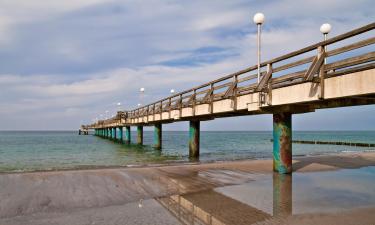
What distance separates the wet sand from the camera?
6.82m

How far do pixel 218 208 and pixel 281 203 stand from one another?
1669mm

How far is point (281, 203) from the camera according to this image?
8.10 meters

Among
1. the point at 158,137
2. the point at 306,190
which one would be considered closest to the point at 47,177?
the point at 306,190

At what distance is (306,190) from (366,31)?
15.2 feet

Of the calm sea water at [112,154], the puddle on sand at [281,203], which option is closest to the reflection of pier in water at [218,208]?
the puddle on sand at [281,203]

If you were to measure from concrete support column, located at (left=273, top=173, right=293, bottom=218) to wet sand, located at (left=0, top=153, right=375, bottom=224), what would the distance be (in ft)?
1.44

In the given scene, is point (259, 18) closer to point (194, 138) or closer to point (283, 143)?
point (283, 143)

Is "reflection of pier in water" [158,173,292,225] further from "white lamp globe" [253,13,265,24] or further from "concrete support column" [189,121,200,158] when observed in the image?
"concrete support column" [189,121,200,158]

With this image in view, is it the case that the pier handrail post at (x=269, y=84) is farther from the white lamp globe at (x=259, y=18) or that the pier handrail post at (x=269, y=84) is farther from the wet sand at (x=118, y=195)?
the wet sand at (x=118, y=195)

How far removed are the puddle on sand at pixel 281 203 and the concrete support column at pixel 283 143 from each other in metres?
1.31

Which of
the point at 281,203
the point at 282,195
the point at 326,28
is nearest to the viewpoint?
the point at 281,203

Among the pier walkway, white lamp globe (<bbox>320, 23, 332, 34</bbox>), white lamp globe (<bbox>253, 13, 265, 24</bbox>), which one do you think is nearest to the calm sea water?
the pier walkway

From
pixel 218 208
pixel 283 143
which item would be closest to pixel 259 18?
pixel 283 143

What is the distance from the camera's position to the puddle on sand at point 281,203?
6.71 meters
